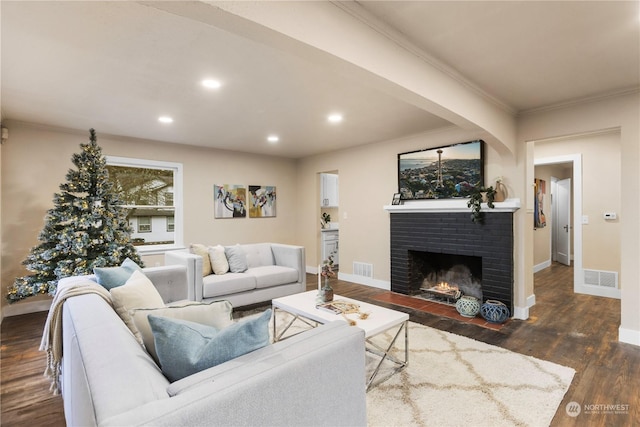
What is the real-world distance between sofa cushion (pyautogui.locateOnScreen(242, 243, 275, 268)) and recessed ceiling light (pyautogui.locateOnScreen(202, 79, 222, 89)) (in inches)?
87.9

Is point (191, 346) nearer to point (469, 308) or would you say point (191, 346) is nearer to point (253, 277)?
point (253, 277)

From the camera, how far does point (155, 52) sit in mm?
2141

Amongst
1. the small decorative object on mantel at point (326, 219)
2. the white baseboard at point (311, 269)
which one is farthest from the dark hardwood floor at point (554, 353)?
the small decorative object on mantel at point (326, 219)

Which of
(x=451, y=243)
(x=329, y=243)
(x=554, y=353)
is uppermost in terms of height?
(x=451, y=243)

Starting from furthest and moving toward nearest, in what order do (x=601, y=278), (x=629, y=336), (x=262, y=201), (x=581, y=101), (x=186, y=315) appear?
(x=262, y=201), (x=601, y=278), (x=581, y=101), (x=629, y=336), (x=186, y=315)

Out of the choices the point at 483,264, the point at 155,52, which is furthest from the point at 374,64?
the point at 483,264

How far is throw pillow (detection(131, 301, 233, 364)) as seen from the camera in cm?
124

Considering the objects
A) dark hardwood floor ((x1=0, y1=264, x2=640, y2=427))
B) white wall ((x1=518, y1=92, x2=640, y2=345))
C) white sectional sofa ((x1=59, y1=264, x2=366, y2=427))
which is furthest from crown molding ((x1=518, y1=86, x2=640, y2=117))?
white sectional sofa ((x1=59, y1=264, x2=366, y2=427))

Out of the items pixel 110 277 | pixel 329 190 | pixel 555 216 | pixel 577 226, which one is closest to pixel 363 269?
pixel 329 190

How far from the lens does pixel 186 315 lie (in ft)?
4.27

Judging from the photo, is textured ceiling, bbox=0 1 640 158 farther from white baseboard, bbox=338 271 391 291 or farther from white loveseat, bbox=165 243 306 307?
white baseboard, bbox=338 271 391 291

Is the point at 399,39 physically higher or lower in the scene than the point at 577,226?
higher

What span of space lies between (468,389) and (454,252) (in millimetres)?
2139

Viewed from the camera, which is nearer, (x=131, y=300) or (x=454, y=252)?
(x=131, y=300)
